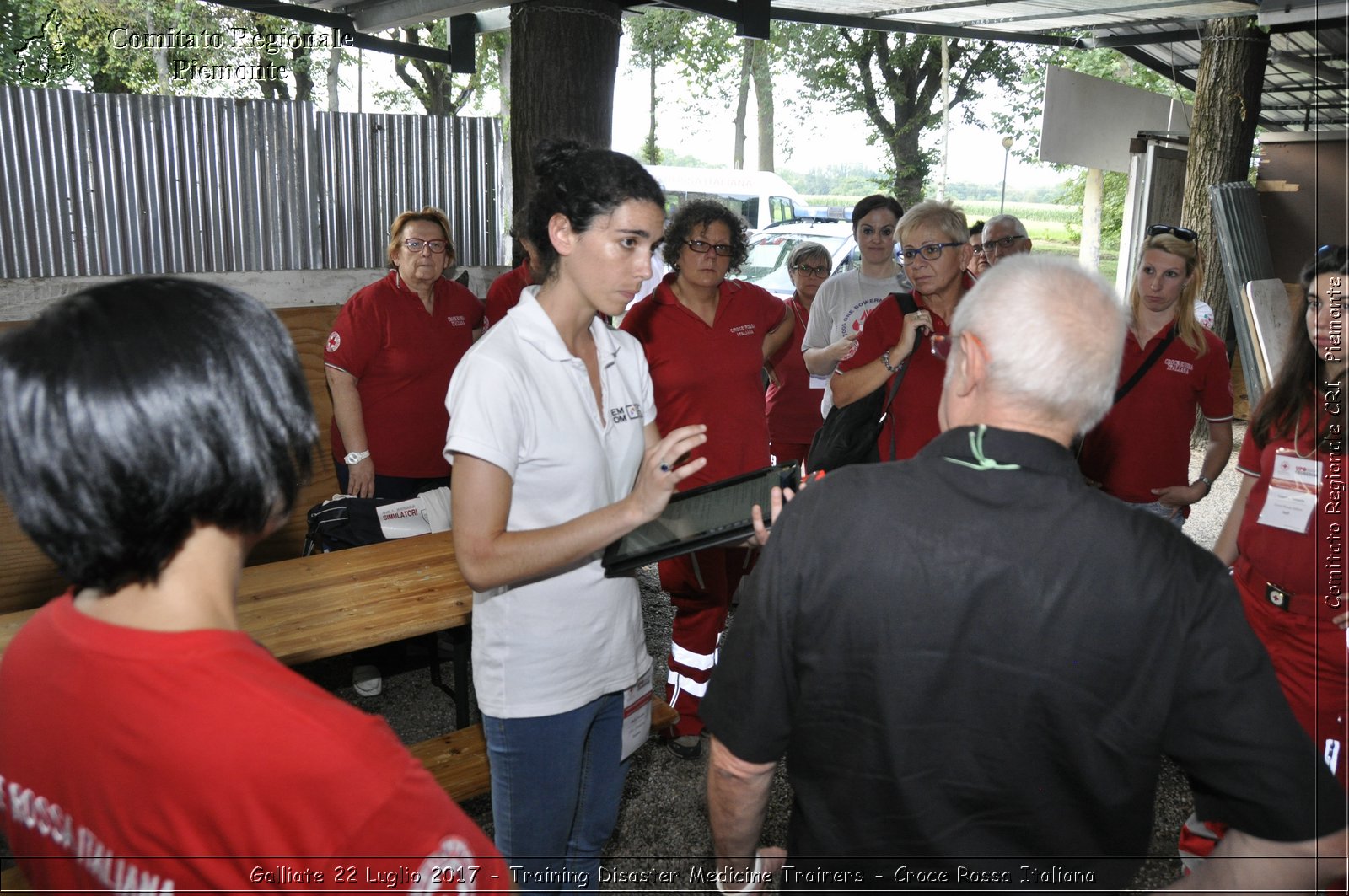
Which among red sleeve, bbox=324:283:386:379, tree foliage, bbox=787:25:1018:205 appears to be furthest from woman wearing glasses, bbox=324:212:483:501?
tree foliage, bbox=787:25:1018:205

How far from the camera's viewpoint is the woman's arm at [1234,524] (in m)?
Result: 2.94

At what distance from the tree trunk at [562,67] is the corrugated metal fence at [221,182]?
1914 mm

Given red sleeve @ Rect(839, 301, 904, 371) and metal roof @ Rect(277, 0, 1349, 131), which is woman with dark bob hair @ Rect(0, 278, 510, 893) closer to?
red sleeve @ Rect(839, 301, 904, 371)

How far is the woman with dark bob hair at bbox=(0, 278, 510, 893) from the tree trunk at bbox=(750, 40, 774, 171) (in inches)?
1150

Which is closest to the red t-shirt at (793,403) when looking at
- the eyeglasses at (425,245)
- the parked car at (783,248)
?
the eyeglasses at (425,245)

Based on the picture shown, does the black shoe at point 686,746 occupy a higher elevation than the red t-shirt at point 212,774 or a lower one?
lower

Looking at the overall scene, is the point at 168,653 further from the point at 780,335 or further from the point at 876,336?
the point at 780,335

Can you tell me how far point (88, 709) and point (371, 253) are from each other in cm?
666

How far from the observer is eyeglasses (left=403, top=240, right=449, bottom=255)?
456 cm

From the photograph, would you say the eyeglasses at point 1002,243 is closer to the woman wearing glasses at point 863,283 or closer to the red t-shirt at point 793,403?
the woman wearing glasses at point 863,283

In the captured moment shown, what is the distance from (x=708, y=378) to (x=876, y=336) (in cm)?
69

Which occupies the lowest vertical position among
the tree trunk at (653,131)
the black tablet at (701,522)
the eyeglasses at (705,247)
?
the black tablet at (701,522)

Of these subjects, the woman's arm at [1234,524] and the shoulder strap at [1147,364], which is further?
the shoulder strap at [1147,364]

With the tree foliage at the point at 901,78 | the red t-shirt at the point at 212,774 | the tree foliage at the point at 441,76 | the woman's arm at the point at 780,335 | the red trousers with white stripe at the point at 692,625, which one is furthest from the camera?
the tree foliage at the point at 901,78
